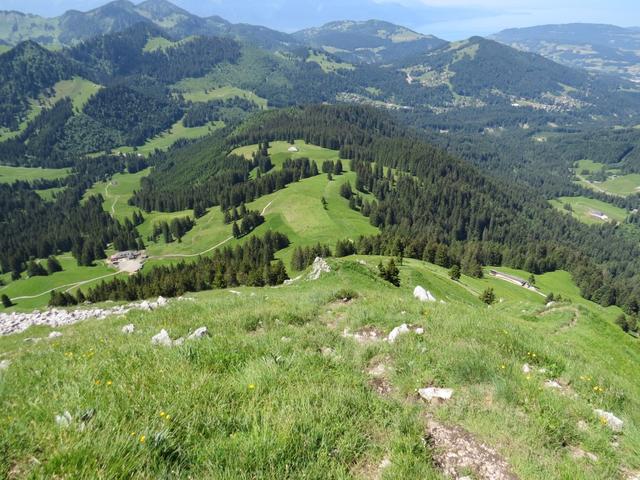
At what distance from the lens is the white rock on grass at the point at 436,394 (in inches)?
332

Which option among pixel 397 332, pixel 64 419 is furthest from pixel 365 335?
pixel 64 419

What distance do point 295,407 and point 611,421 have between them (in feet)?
24.7

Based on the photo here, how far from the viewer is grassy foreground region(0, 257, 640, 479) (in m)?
5.05

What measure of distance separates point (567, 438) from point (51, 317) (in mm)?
44624

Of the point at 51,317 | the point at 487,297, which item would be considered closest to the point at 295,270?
the point at 487,297

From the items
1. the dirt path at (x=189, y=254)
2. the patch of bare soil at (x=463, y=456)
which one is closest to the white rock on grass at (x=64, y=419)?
the patch of bare soil at (x=463, y=456)

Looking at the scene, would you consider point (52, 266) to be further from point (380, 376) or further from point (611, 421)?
point (611, 421)

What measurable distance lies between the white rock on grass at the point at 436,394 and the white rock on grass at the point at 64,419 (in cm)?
718

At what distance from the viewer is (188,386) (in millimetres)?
6859

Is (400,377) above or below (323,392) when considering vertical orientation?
below

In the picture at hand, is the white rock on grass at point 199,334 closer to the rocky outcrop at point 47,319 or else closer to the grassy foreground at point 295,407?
the grassy foreground at point 295,407

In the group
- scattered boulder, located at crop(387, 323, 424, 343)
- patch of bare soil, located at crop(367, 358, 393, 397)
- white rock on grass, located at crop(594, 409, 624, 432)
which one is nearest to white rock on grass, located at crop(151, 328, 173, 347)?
patch of bare soil, located at crop(367, 358, 393, 397)

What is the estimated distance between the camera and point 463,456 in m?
6.54

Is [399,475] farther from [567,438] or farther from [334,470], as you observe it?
[567,438]
